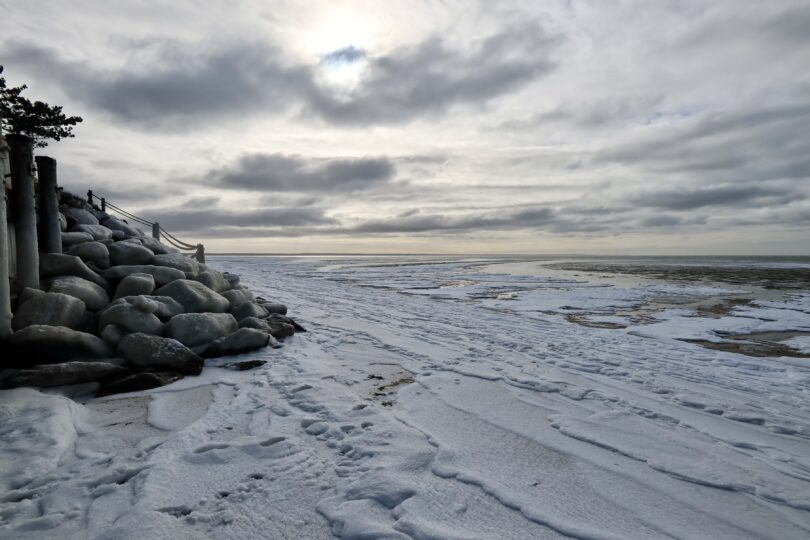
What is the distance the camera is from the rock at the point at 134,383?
4.87 m

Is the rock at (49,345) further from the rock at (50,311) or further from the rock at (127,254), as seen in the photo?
the rock at (127,254)

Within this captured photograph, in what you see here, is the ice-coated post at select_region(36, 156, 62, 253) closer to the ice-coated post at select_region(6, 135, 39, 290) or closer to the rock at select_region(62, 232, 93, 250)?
the rock at select_region(62, 232, 93, 250)

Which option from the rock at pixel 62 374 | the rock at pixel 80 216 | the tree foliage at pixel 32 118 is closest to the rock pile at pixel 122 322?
the rock at pixel 62 374

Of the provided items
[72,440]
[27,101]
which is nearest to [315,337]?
[72,440]

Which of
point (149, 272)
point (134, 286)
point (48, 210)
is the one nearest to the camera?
point (134, 286)

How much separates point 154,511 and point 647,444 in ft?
12.3

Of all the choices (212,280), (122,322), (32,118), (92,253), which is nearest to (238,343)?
(122,322)

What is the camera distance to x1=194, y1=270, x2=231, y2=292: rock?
28.9ft

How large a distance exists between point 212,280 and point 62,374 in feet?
14.0

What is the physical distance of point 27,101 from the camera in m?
16.3

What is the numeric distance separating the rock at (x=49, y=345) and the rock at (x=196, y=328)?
0.96 m

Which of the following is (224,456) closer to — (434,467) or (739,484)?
(434,467)

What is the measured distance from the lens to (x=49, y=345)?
17.2 ft

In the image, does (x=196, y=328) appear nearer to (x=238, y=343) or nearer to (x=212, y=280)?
(x=238, y=343)
